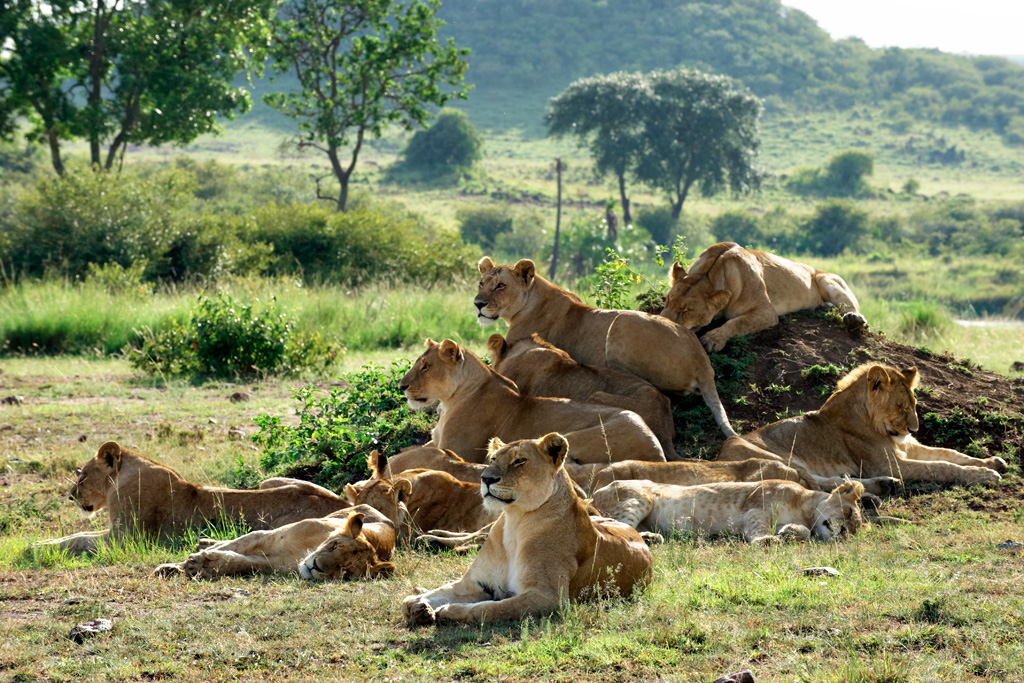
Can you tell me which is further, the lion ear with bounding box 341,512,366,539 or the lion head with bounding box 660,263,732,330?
the lion head with bounding box 660,263,732,330

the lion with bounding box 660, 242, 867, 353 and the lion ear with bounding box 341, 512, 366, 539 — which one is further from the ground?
the lion with bounding box 660, 242, 867, 353

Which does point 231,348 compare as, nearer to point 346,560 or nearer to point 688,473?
point 688,473

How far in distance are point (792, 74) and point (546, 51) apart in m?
32.6

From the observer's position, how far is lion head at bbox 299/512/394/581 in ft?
19.1

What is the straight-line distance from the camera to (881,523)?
6875 millimetres

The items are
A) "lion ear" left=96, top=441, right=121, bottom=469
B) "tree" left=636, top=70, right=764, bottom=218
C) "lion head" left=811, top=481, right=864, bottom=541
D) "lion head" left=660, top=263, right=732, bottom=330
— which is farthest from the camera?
"tree" left=636, top=70, right=764, bottom=218

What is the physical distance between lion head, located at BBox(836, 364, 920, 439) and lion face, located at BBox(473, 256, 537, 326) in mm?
3214

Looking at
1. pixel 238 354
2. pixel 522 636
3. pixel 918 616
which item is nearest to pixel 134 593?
pixel 522 636

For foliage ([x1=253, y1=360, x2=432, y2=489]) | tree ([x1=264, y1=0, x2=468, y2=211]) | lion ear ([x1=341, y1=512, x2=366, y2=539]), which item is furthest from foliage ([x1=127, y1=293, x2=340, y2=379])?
tree ([x1=264, y1=0, x2=468, y2=211])

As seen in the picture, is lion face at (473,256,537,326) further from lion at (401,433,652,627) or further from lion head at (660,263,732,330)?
lion at (401,433,652,627)

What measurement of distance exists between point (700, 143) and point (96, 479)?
66350mm

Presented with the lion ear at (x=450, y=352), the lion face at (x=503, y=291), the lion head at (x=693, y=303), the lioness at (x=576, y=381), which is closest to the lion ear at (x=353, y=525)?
the lion ear at (x=450, y=352)

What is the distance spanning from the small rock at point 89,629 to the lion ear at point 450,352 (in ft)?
11.9

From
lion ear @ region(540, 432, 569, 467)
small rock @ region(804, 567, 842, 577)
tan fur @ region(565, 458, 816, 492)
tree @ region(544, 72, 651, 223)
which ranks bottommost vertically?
tan fur @ region(565, 458, 816, 492)
